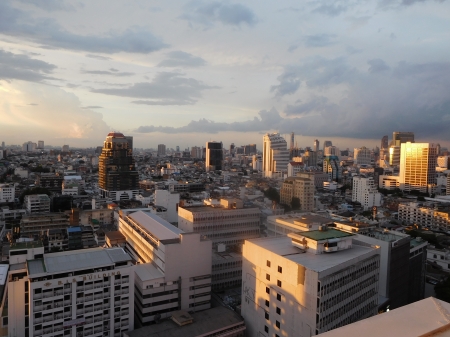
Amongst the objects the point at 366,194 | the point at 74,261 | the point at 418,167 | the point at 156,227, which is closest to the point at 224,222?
the point at 156,227

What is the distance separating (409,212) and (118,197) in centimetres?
1902

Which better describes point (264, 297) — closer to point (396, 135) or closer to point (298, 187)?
point (298, 187)

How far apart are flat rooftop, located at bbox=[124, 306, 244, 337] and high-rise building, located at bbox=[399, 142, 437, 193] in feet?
94.0

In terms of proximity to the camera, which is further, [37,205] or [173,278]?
[37,205]

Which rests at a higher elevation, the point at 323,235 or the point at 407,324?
the point at 407,324

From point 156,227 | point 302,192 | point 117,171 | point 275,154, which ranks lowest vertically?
point 302,192

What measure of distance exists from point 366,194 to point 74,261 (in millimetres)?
21654

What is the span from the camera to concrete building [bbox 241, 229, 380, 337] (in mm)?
5609

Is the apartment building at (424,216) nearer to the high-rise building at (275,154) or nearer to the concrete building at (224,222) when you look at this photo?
the concrete building at (224,222)

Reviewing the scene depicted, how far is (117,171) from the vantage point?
25.8 metres

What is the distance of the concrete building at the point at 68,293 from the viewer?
614cm

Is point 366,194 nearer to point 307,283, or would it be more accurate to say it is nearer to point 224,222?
point 224,222

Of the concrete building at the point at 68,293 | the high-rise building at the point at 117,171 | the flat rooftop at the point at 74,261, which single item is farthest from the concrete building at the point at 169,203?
the concrete building at the point at 68,293

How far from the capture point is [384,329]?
5.47 feet
